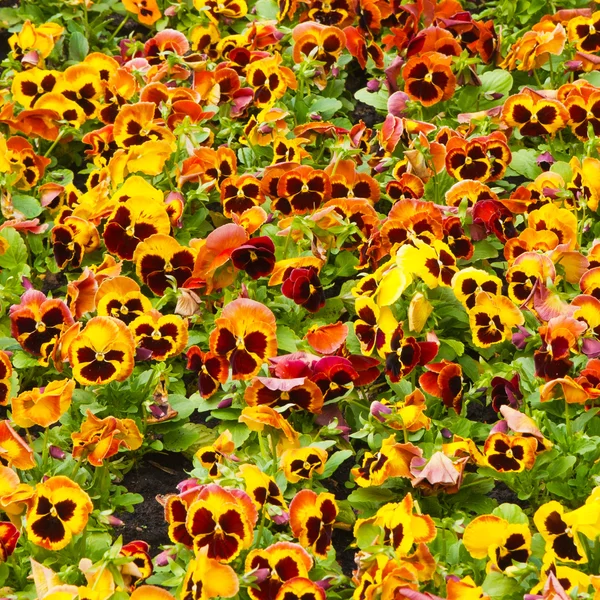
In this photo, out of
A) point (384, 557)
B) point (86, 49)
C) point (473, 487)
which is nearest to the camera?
point (384, 557)

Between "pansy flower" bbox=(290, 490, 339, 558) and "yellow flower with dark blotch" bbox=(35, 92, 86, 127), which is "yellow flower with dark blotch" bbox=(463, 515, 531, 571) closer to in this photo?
"pansy flower" bbox=(290, 490, 339, 558)

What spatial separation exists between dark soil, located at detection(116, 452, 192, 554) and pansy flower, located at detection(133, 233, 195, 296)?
0.56 m

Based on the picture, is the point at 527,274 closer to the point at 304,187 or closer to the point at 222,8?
the point at 304,187

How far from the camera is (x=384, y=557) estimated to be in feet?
8.20

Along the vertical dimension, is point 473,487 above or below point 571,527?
below

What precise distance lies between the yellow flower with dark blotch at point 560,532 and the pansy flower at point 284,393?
717 mm

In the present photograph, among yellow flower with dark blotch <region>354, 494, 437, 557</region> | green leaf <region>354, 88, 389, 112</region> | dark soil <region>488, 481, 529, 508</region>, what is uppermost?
yellow flower with dark blotch <region>354, 494, 437, 557</region>

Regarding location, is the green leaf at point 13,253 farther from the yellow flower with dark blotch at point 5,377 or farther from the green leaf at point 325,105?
the green leaf at point 325,105

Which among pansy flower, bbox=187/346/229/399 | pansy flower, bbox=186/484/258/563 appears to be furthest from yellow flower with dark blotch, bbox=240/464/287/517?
pansy flower, bbox=187/346/229/399

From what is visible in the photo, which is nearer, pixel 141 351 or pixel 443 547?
pixel 443 547

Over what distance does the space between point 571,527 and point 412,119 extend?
228cm

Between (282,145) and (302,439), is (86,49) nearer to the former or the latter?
(282,145)

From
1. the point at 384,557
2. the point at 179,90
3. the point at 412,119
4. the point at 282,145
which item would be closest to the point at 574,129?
the point at 412,119

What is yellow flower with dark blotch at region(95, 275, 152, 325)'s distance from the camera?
130 inches
